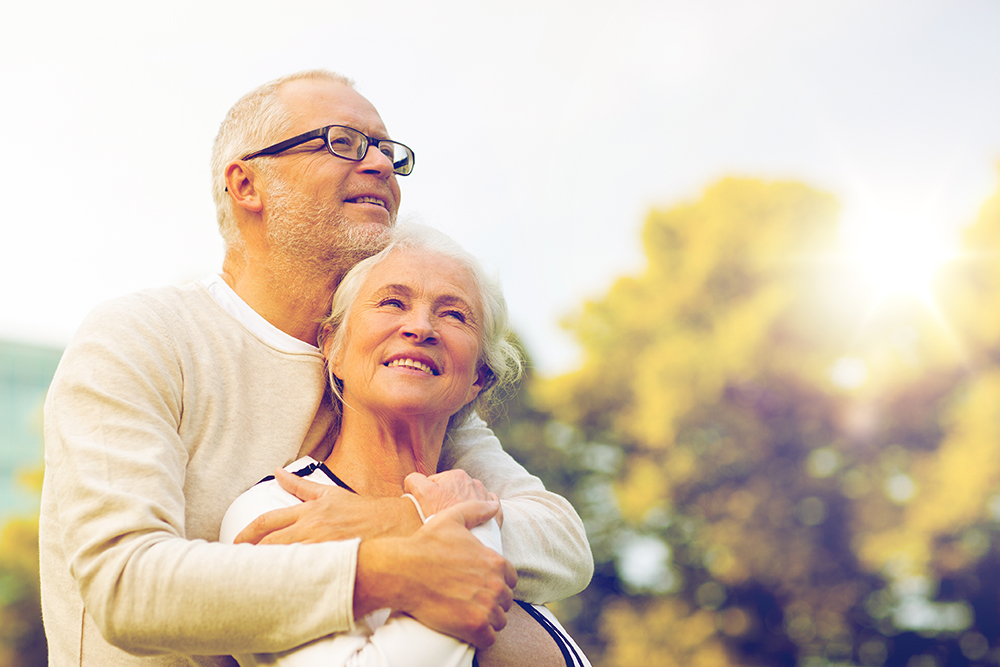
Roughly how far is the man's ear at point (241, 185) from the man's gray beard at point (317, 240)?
0.16 meters

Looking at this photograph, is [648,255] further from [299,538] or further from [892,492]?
[299,538]

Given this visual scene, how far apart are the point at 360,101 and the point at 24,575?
1075 cm

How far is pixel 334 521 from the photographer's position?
2.05 meters

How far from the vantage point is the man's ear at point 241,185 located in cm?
298

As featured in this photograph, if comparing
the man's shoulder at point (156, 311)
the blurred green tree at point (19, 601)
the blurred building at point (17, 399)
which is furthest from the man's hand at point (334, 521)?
the blurred building at point (17, 399)

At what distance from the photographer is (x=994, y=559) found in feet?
37.2

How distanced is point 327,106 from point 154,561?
5.80ft

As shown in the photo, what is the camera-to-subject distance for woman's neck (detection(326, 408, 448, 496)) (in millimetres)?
2496

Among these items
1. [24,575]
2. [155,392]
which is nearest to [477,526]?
[155,392]

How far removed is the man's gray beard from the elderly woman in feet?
0.33

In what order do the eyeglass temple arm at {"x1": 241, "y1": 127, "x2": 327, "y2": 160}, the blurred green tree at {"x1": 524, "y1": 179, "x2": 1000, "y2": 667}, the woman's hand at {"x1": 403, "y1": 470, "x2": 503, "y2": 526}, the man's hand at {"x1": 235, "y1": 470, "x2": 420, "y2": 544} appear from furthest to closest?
1. the blurred green tree at {"x1": 524, "y1": 179, "x2": 1000, "y2": 667}
2. the eyeglass temple arm at {"x1": 241, "y1": 127, "x2": 327, "y2": 160}
3. the woman's hand at {"x1": 403, "y1": 470, "x2": 503, "y2": 526}
4. the man's hand at {"x1": 235, "y1": 470, "x2": 420, "y2": 544}

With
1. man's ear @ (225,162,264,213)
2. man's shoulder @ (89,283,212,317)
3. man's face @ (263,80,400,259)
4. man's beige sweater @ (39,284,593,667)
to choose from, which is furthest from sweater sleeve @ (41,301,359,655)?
man's ear @ (225,162,264,213)

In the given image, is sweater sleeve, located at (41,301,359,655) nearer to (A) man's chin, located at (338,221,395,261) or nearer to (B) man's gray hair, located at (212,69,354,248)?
(A) man's chin, located at (338,221,395,261)

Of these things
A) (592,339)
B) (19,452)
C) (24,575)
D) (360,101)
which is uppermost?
(360,101)
